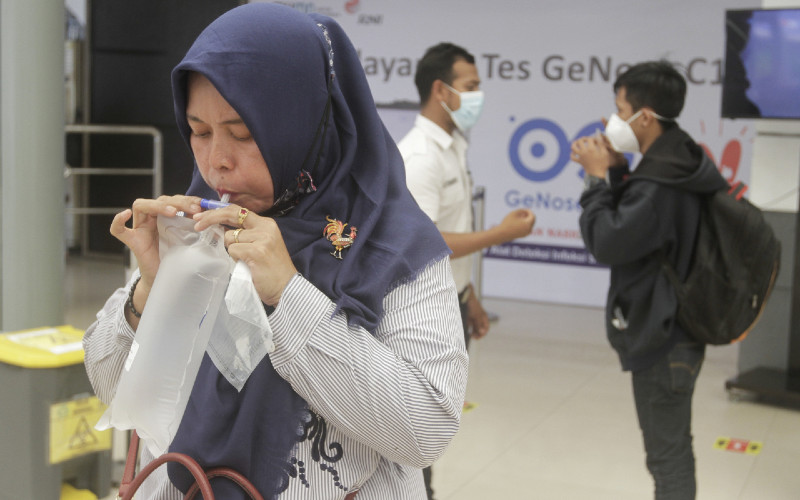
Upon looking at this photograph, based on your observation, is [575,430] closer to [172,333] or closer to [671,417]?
[671,417]

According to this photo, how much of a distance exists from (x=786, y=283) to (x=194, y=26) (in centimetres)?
659

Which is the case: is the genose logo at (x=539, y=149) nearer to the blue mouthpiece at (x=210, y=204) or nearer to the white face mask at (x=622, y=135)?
the white face mask at (x=622, y=135)

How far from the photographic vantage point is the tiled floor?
13.2 ft

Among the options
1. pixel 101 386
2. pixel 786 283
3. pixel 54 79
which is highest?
pixel 54 79

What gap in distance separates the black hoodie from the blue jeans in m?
0.05

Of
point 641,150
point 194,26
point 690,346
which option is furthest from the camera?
point 194,26

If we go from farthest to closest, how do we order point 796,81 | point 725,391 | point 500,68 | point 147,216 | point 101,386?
point 500,68 → point 725,391 → point 796,81 → point 101,386 → point 147,216

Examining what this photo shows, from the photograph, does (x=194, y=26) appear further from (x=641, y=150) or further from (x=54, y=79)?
(x=641, y=150)

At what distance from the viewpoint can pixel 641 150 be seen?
3314 mm

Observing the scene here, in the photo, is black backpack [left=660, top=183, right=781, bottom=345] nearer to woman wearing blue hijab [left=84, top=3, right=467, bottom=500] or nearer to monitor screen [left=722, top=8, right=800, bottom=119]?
woman wearing blue hijab [left=84, top=3, right=467, bottom=500]

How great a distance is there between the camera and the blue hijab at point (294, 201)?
4.05 ft

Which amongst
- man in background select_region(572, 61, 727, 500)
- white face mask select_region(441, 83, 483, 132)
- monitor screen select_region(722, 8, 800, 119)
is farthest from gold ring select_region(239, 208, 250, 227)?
monitor screen select_region(722, 8, 800, 119)

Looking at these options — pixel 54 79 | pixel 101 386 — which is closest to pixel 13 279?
pixel 54 79

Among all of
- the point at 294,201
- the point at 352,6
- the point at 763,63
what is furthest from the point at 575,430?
the point at 352,6
